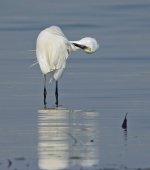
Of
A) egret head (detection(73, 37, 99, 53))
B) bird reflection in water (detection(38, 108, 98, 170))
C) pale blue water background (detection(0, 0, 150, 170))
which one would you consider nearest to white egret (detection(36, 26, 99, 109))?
pale blue water background (detection(0, 0, 150, 170))

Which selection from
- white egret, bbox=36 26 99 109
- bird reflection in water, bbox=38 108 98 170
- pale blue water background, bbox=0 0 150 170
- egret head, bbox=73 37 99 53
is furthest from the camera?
egret head, bbox=73 37 99 53

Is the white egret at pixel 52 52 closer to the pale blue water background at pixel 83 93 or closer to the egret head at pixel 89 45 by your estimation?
the pale blue water background at pixel 83 93

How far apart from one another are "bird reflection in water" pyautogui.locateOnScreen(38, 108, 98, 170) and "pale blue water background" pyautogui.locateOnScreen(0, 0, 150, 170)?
0.4 inches

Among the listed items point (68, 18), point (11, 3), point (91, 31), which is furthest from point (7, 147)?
point (11, 3)

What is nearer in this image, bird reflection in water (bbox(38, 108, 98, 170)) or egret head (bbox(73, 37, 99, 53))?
bird reflection in water (bbox(38, 108, 98, 170))

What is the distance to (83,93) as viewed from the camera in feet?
53.1

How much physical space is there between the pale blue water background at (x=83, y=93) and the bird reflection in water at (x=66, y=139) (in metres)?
0.01

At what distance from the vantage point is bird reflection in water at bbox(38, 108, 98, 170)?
10.5 metres

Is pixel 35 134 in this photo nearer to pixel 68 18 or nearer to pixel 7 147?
pixel 7 147

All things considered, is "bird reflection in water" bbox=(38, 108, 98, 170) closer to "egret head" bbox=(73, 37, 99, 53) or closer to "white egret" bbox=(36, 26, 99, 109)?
"white egret" bbox=(36, 26, 99, 109)

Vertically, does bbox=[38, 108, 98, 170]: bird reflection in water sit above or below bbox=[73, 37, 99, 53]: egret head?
below

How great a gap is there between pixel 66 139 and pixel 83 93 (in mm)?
4218

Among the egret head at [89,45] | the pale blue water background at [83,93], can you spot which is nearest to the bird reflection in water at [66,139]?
the pale blue water background at [83,93]

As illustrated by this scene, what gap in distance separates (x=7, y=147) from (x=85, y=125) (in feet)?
6.27
